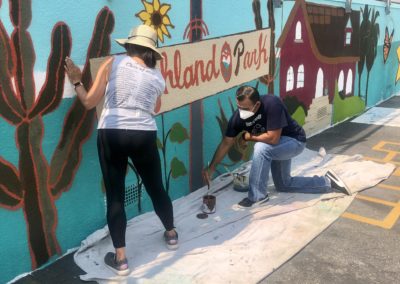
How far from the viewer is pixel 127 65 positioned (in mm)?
3029

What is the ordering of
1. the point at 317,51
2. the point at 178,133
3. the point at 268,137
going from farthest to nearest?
the point at 317,51
the point at 178,133
the point at 268,137

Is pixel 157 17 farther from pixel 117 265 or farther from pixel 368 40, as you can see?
pixel 368 40

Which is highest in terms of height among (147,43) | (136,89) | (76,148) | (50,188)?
(147,43)

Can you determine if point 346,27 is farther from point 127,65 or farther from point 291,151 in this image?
point 127,65

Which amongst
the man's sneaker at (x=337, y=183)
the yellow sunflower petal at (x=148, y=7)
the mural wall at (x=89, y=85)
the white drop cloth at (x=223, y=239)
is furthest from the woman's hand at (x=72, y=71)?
the man's sneaker at (x=337, y=183)

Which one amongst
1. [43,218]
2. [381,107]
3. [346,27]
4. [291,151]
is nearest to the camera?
[43,218]

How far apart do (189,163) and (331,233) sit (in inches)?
67.6

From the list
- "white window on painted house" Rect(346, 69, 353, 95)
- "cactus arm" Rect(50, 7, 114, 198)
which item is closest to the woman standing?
"cactus arm" Rect(50, 7, 114, 198)

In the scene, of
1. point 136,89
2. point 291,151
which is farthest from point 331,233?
point 136,89

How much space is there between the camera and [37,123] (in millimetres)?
3176

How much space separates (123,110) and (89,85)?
0.56 m

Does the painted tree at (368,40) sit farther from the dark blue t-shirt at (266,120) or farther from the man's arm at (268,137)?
the man's arm at (268,137)

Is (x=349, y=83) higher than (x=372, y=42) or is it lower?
lower

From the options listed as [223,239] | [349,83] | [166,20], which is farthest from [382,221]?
[349,83]
